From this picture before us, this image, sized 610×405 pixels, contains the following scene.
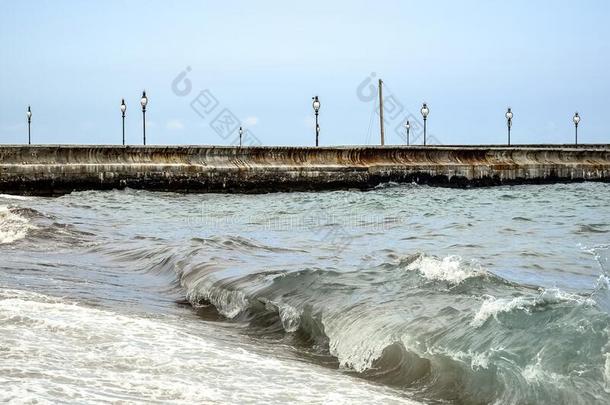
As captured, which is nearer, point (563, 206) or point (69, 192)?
point (563, 206)

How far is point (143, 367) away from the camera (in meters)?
4.81

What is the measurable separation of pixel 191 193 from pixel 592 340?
22885 mm

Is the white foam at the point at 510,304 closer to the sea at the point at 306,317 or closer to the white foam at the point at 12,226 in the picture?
the sea at the point at 306,317

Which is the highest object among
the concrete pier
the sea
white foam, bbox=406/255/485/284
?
the concrete pier

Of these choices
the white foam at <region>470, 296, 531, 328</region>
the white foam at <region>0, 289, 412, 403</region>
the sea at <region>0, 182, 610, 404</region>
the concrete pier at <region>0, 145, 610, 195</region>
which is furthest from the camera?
the concrete pier at <region>0, 145, 610, 195</region>

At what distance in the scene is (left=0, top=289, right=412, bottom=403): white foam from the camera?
4.23m

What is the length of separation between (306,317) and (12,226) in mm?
8286

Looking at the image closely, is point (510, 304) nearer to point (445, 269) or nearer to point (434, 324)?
point (434, 324)

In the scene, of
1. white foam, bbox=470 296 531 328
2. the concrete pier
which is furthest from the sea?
the concrete pier

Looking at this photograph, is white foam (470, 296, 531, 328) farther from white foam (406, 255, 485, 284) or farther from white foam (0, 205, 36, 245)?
white foam (0, 205, 36, 245)

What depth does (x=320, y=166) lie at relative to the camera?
29000 mm

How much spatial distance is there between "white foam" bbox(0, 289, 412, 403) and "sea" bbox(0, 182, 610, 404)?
0.01 metres

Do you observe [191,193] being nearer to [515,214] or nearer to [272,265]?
[515,214]

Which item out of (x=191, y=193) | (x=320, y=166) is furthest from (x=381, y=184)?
(x=191, y=193)
